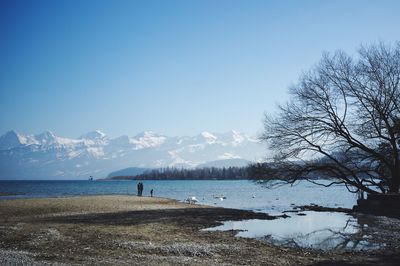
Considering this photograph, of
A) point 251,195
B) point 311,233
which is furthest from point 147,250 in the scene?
point 251,195

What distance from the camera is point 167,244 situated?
582 inches

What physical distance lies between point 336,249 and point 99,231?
37.1 ft

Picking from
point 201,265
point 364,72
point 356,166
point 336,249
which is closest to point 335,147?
point 356,166

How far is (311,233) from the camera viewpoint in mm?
20484

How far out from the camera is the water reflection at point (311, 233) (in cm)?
1636

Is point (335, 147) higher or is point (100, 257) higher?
point (335, 147)

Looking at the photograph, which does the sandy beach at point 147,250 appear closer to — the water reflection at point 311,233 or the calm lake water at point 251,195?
the water reflection at point 311,233

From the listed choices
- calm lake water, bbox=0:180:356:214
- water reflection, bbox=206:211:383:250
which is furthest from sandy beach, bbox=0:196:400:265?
calm lake water, bbox=0:180:356:214

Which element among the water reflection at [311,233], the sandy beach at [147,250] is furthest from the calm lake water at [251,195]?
the sandy beach at [147,250]

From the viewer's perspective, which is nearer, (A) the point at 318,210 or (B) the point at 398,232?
(B) the point at 398,232

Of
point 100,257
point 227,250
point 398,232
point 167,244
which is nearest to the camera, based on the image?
point 100,257

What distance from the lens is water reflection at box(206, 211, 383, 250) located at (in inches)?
644

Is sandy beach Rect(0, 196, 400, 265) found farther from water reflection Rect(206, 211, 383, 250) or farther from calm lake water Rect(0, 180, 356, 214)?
calm lake water Rect(0, 180, 356, 214)

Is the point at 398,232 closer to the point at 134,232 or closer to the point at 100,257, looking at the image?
the point at 134,232
